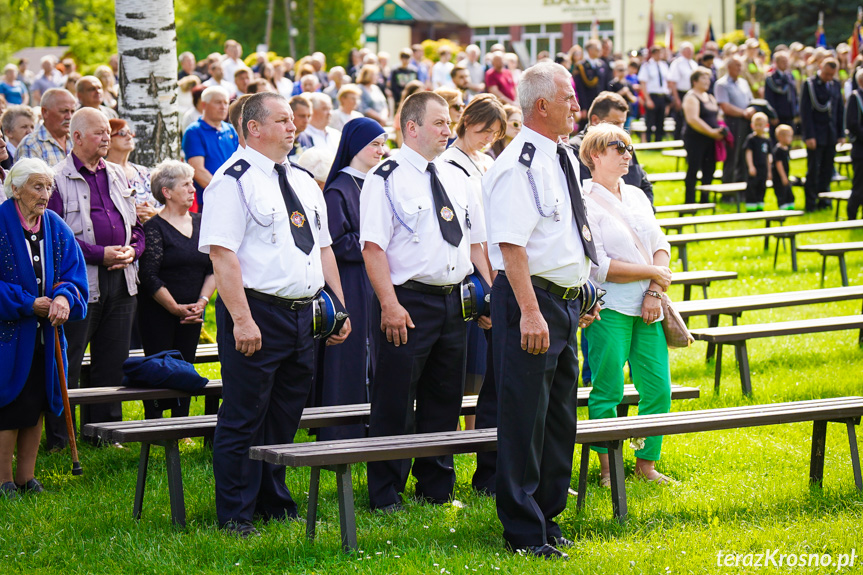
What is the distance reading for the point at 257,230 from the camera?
5070mm

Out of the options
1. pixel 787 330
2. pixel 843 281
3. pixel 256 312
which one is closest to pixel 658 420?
pixel 256 312

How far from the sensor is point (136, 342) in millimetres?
8383

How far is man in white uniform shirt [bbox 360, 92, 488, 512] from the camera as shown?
217 inches

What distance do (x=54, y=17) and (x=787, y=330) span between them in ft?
208

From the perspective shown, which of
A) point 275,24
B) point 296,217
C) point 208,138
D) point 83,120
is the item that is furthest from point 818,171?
point 275,24

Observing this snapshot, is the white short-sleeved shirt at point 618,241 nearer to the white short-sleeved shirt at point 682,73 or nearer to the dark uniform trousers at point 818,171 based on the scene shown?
the dark uniform trousers at point 818,171

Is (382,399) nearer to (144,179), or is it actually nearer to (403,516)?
(403,516)

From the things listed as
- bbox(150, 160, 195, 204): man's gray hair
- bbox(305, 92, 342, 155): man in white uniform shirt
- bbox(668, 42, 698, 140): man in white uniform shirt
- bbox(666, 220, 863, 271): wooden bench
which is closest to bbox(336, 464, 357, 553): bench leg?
bbox(150, 160, 195, 204): man's gray hair

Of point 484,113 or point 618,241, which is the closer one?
point 618,241

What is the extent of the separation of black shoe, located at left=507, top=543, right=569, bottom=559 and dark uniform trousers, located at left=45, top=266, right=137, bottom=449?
11.2 ft

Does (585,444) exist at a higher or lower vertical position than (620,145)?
lower

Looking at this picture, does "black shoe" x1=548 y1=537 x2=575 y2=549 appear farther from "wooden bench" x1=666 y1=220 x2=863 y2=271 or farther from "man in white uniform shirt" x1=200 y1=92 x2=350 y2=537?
"wooden bench" x1=666 y1=220 x2=863 y2=271

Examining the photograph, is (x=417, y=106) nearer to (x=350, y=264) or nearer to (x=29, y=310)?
(x=350, y=264)

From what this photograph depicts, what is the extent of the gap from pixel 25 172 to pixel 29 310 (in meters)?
0.78
